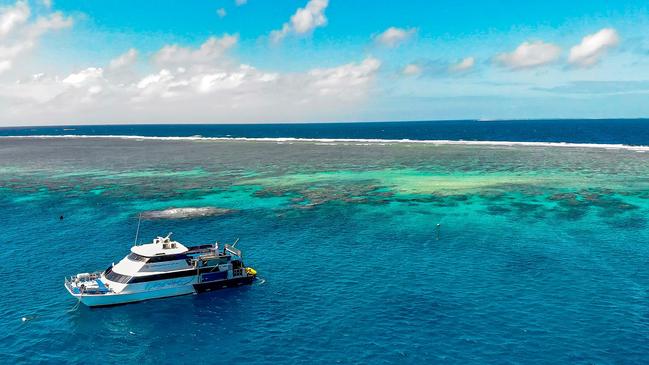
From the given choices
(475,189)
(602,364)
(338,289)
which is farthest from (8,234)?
(475,189)

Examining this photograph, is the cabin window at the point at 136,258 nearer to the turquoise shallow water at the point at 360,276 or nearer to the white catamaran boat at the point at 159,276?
the white catamaran boat at the point at 159,276

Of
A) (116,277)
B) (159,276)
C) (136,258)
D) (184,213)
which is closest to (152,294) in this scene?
(159,276)

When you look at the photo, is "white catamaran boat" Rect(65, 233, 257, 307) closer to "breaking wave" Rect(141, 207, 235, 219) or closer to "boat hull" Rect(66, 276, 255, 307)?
"boat hull" Rect(66, 276, 255, 307)

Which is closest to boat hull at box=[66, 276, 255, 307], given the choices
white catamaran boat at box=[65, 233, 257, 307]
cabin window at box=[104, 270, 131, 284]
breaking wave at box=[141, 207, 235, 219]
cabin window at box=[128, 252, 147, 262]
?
white catamaran boat at box=[65, 233, 257, 307]

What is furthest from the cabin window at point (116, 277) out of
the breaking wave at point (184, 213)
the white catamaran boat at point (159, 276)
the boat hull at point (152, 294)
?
→ the breaking wave at point (184, 213)

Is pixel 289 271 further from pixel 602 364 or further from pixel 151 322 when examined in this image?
pixel 602 364

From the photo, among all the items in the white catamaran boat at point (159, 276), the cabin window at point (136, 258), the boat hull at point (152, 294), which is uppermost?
the cabin window at point (136, 258)

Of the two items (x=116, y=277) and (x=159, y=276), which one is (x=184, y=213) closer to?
Answer: (x=116, y=277)
